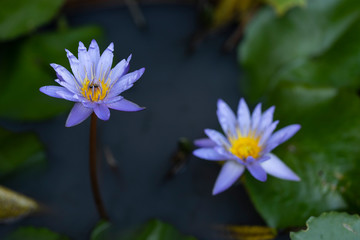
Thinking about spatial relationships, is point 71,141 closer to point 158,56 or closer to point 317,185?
point 158,56

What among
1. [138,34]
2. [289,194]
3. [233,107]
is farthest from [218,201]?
[138,34]

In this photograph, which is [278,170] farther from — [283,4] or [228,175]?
[283,4]

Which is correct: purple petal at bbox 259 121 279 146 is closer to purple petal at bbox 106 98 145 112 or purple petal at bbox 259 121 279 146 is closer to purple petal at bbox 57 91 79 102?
purple petal at bbox 106 98 145 112

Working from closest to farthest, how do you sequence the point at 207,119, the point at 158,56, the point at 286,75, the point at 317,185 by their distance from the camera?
the point at 317,185 < the point at 286,75 < the point at 207,119 < the point at 158,56

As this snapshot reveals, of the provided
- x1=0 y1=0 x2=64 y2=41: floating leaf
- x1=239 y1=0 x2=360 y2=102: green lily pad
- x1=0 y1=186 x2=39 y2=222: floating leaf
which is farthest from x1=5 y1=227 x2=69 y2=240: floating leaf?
x1=239 y1=0 x2=360 y2=102: green lily pad

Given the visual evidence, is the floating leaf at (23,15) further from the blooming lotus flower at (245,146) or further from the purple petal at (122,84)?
the blooming lotus flower at (245,146)

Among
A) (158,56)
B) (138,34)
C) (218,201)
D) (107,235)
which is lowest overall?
(218,201)
